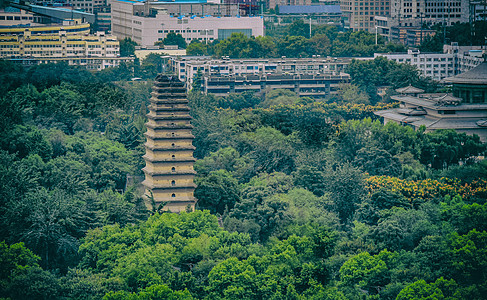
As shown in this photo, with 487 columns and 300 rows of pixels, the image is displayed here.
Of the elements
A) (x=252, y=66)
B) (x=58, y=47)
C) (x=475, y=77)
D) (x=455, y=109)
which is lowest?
(x=455, y=109)

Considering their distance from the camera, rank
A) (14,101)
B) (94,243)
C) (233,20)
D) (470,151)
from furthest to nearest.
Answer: (233,20) → (14,101) → (470,151) → (94,243)

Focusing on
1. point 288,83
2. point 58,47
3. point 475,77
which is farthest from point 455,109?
point 58,47

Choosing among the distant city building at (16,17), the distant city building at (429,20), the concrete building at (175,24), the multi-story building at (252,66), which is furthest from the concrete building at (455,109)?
the concrete building at (175,24)

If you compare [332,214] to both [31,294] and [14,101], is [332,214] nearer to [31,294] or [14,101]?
[31,294]

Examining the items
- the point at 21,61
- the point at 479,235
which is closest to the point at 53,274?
the point at 479,235

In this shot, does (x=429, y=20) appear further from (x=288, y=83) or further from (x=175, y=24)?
(x=288, y=83)

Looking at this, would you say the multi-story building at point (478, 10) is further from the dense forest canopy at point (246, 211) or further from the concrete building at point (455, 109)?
the concrete building at point (455, 109)

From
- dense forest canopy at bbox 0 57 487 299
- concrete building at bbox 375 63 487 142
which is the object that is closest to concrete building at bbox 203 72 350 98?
dense forest canopy at bbox 0 57 487 299
